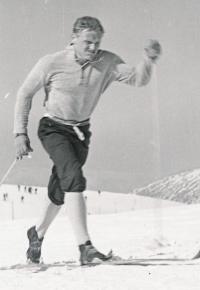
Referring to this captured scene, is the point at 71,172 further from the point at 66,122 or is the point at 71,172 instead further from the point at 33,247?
the point at 33,247

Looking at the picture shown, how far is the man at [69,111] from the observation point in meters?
2.21

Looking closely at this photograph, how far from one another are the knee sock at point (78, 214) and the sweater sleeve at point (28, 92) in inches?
12.9

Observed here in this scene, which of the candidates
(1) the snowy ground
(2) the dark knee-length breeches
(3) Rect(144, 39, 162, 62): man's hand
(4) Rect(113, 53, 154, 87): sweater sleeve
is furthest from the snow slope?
(3) Rect(144, 39, 162, 62): man's hand

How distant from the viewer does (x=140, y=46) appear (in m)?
2.40

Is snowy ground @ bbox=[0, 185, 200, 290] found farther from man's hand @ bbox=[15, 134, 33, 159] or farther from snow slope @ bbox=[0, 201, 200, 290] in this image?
man's hand @ bbox=[15, 134, 33, 159]

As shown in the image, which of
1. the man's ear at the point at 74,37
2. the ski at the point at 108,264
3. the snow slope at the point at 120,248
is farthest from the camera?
the man's ear at the point at 74,37

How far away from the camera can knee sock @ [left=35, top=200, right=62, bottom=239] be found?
230 cm

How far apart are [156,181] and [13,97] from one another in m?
0.69

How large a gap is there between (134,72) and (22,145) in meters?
0.55

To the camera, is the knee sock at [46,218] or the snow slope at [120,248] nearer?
the snow slope at [120,248]

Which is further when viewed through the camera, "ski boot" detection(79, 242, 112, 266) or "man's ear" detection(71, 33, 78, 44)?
"man's ear" detection(71, 33, 78, 44)

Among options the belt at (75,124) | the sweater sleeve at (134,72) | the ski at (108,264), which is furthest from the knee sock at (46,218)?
the sweater sleeve at (134,72)

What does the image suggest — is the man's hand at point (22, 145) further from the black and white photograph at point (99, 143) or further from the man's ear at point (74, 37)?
the man's ear at point (74, 37)

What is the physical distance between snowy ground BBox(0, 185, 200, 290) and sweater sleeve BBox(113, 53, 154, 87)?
551mm
